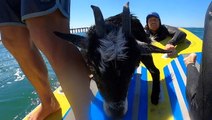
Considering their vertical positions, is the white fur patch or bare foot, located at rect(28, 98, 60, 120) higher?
the white fur patch

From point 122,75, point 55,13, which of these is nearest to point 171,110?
Result: point 122,75

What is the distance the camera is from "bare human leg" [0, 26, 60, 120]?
2.45 meters

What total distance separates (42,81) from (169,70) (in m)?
2.03

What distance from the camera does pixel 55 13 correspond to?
1965 millimetres

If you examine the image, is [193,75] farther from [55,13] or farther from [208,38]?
[55,13]

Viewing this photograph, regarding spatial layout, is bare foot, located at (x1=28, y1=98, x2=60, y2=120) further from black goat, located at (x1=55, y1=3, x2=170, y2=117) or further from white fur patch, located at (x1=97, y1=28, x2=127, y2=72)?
white fur patch, located at (x1=97, y1=28, x2=127, y2=72)

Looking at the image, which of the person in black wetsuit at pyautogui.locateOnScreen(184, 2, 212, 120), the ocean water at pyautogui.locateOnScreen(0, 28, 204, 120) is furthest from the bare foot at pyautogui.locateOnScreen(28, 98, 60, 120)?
the person in black wetsuit at pyautogui.locateOnScreen(184, 2, 212, 120)

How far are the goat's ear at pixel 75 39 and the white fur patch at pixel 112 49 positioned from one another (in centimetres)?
15

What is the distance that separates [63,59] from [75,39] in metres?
0.21

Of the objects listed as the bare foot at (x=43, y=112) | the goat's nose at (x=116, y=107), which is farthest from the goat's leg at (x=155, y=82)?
the goat's nose at (x=116, y=107)

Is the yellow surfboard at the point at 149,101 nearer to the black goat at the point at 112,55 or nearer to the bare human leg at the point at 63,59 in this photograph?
the bare human leg at the point at 63,59

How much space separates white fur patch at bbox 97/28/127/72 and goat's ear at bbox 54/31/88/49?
15 cm

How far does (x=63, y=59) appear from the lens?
76.7 inches

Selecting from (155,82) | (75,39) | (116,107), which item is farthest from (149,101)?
(75,39)
